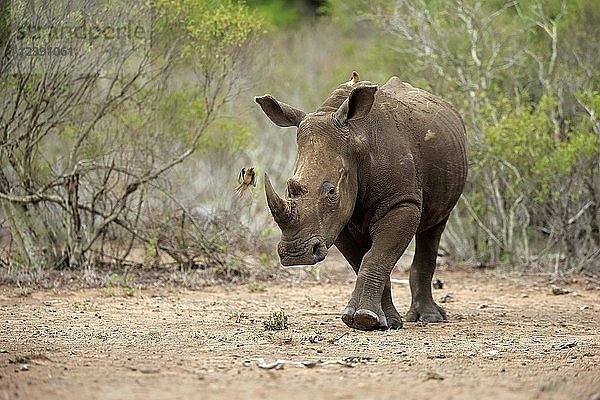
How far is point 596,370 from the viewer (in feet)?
21.9

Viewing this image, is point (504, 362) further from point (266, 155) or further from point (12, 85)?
point (266, 155)

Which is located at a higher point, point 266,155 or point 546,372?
point 266,155

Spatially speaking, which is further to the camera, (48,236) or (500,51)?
(500,51)

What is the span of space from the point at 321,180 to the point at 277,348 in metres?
1.39

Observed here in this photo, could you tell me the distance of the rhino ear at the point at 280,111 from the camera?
888 centimetres

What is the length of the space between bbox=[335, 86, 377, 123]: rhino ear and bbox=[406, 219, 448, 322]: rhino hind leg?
1.82 m

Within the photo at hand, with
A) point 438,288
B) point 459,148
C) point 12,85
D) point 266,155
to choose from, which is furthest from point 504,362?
point 266,155

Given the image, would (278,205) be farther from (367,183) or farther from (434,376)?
(434,376)

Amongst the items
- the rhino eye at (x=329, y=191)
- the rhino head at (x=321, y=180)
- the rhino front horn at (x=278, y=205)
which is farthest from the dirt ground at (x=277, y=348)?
the rhino eye at (x=329, y=191)

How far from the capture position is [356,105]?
851cm

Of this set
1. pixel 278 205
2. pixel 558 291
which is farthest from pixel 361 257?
pixel 558 291

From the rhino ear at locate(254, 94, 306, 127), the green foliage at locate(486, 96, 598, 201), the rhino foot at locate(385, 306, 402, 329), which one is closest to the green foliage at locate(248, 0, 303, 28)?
the green foliage at locate(486, 96, 598, 201)

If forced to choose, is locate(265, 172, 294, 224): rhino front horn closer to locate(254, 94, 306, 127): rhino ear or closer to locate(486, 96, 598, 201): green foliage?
locate(254, 94, 306, 127): rhino ear

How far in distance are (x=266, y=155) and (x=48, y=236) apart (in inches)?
362
